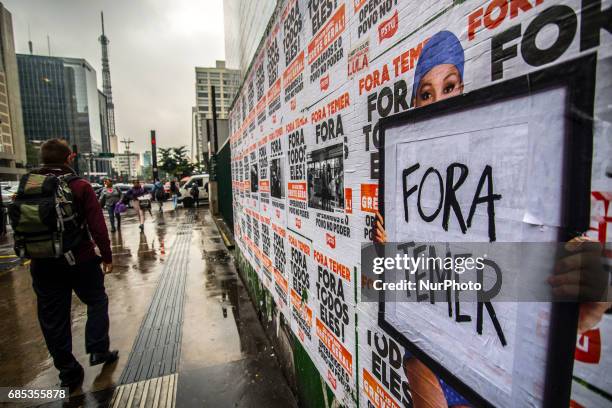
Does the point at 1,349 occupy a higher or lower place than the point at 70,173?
lower

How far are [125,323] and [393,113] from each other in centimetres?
428

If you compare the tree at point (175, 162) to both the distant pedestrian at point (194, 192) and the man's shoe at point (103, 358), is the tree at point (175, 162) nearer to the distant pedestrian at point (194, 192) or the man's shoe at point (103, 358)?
the distant pedestrian at point (194, 192)

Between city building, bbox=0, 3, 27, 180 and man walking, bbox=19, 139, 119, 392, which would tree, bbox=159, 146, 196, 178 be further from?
man walking, bbox=19, 139, 119, 392

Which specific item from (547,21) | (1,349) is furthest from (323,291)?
(1,349)

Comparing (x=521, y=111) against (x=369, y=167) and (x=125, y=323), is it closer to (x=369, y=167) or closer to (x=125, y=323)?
(x=369, y=167)

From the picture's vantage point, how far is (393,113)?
4.20 feet

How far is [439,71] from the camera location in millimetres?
1033

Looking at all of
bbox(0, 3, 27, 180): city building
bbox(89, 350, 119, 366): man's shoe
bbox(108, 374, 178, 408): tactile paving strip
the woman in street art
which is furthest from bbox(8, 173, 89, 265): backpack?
bbox(0, 3, 27, 180): city building

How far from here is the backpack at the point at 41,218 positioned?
2617 millimetres

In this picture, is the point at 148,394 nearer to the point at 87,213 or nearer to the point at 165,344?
the point at 165,344

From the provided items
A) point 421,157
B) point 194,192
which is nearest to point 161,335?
point 421,157

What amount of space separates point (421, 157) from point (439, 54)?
0.34m

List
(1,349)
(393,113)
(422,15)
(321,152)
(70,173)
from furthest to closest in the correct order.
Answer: (1,349) → (70,173) → (321,152) → (393,113) → (422,15)

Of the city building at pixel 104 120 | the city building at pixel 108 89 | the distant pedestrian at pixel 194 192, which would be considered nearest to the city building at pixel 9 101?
the city building at pixel 104 120
